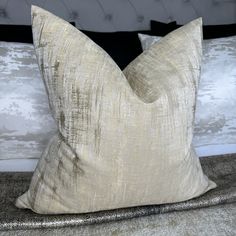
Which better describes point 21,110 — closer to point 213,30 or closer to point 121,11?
point 121,11

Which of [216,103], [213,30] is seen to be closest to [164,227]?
[216,103]

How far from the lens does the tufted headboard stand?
5.16 feet

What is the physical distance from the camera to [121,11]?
1.66 meters

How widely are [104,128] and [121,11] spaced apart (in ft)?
3.17

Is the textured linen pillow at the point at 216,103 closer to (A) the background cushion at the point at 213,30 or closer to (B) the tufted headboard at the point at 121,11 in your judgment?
(A) the background cushion at the point at 213,30

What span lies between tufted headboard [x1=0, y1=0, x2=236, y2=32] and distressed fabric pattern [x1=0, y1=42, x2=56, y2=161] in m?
0.44

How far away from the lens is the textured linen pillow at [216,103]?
4.14ft

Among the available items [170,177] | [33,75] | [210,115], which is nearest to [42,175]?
[170,177]

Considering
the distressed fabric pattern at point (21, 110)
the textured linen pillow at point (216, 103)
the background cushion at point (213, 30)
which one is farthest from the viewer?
the background cushion at point (213, 30)

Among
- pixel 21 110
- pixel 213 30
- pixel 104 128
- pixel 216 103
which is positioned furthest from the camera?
pixel 213 30

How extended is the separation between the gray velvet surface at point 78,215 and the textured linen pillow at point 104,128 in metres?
0.02

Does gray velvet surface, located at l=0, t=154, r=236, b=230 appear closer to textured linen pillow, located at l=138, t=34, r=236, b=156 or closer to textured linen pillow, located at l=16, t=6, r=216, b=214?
textured linen pillow, located at l=16, t=6, r=216, b=214

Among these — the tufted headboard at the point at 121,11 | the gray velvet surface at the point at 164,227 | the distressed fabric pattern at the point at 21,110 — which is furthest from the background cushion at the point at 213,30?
the gray velvet surface at the point at 164,227

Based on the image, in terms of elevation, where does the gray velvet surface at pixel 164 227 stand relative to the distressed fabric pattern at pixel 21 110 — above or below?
below
